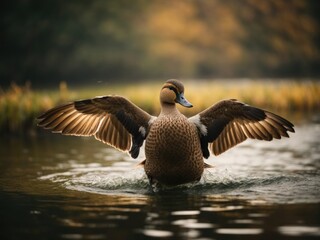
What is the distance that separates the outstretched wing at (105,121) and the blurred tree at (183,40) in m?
39.2

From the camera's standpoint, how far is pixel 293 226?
6.30m

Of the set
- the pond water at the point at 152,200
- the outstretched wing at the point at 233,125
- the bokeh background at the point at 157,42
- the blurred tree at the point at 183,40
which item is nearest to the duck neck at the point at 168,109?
the outstretched wing at the point at 233,125

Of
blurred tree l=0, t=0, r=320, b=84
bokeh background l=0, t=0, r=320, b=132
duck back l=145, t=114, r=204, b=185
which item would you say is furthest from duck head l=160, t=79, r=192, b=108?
blurred tree l=0, t=0, r=320, b=84

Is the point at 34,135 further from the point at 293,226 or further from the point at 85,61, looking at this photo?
the point at 85,61

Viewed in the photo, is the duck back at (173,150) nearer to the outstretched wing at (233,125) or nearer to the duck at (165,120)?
the duck at (165,120)

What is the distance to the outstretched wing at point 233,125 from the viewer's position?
9.75 meters

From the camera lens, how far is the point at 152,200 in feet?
26.6

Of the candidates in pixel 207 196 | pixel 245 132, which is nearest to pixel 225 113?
pixel 245 132

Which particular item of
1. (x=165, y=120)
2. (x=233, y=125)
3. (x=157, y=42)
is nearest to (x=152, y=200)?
(x=165, y=120)

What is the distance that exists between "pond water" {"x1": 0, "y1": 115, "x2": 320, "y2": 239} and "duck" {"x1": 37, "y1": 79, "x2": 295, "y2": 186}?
1.15 ft

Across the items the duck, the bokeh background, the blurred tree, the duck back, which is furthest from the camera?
the blurred tree

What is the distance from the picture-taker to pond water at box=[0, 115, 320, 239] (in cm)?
623

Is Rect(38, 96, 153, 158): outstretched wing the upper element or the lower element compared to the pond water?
upper

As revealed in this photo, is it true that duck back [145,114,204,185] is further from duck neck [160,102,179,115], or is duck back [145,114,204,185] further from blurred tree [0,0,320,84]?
blurred tree [0,0,320,84]
